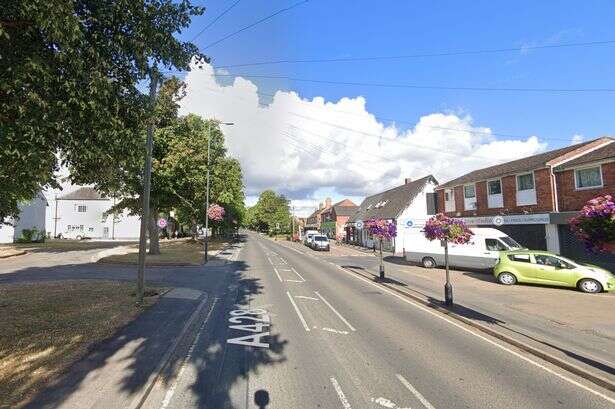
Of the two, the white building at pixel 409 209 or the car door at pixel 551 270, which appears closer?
the car door at pixel 551 270

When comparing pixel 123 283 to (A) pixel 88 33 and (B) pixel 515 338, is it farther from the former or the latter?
(B) pixel 515 338

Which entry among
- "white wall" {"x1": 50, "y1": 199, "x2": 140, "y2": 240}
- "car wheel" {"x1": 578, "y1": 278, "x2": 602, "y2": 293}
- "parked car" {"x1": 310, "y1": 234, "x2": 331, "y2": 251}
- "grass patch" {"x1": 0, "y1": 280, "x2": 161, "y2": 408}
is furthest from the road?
"white wall" {"x1": 50, "y1": 199, "x2": 140, "y2": 240}

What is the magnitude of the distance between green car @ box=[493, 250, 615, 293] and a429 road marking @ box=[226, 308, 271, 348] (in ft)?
42.5

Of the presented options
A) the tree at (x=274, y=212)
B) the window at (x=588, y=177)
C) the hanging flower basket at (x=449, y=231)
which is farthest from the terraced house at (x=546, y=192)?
the tree at (x=274, y=212)

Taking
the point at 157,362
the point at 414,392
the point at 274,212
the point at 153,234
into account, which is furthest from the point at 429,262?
the point at 274,212

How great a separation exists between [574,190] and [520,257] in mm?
7478

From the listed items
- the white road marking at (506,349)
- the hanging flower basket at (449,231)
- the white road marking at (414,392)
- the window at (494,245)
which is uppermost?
the hanging flower basket at (449,231)

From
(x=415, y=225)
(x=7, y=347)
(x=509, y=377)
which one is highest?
(x=415, y=225)

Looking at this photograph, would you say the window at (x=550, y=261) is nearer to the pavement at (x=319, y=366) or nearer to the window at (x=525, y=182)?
the pavement at (x=319, y=366)

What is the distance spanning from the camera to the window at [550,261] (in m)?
18.5

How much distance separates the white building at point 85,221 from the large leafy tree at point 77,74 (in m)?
62.7

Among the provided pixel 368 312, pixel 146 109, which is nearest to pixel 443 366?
pixel 368 312

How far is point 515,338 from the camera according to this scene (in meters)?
9.68

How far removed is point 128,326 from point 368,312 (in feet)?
21.8
